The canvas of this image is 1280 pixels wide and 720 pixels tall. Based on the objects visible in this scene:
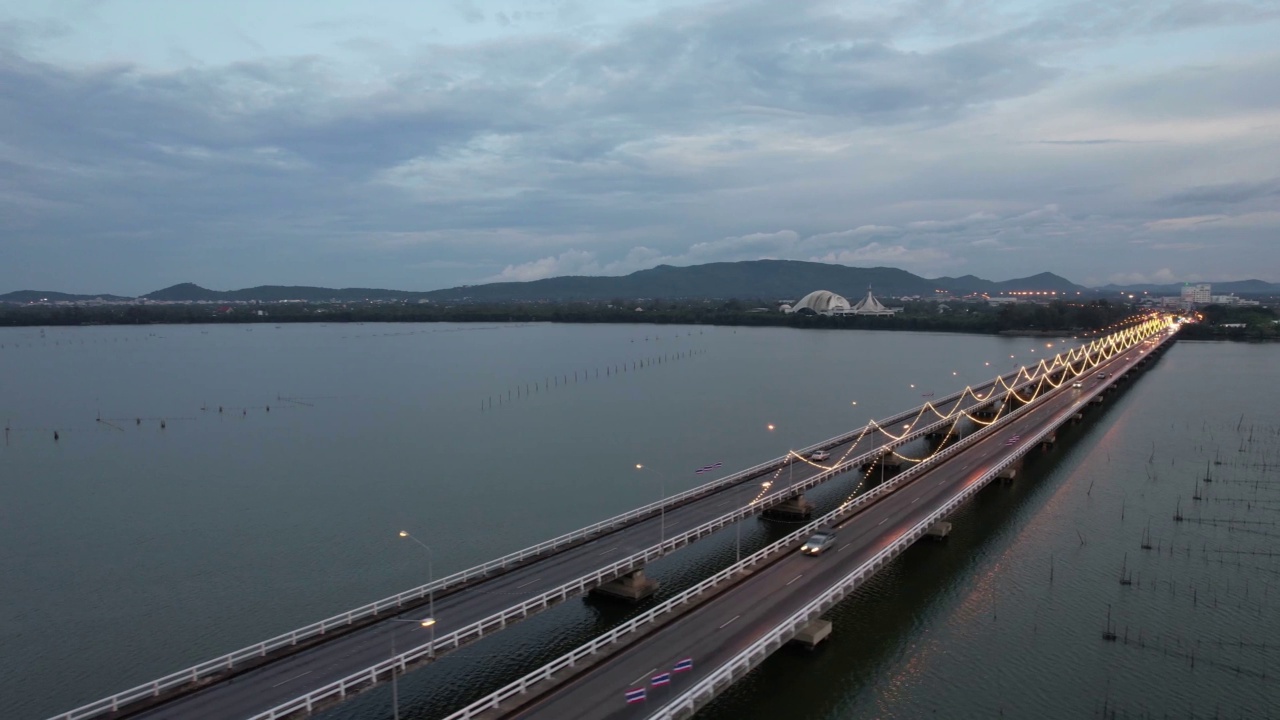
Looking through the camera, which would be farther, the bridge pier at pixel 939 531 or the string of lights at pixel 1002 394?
the string of lights at pixel 1002 394

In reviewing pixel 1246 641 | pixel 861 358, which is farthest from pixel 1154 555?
pixel 861 358

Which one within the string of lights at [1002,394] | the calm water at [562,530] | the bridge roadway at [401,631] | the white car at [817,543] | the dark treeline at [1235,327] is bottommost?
the calm water at [562,530]

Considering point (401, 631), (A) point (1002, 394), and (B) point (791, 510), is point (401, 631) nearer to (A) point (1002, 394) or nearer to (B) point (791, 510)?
(B) point (791, 510)

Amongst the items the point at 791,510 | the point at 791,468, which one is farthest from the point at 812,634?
the point at 791,468

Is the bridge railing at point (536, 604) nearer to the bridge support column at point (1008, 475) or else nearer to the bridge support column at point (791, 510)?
the bridge support column at point (791, 510)

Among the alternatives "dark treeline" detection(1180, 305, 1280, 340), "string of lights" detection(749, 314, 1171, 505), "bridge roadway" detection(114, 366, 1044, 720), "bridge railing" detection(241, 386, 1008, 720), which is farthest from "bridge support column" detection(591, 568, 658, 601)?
"dark treeline" detection(1180, 305, 1280, 340)

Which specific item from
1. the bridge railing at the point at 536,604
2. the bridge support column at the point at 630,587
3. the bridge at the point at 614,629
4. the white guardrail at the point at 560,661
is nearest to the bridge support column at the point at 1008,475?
the bridge at the point at 614,629
